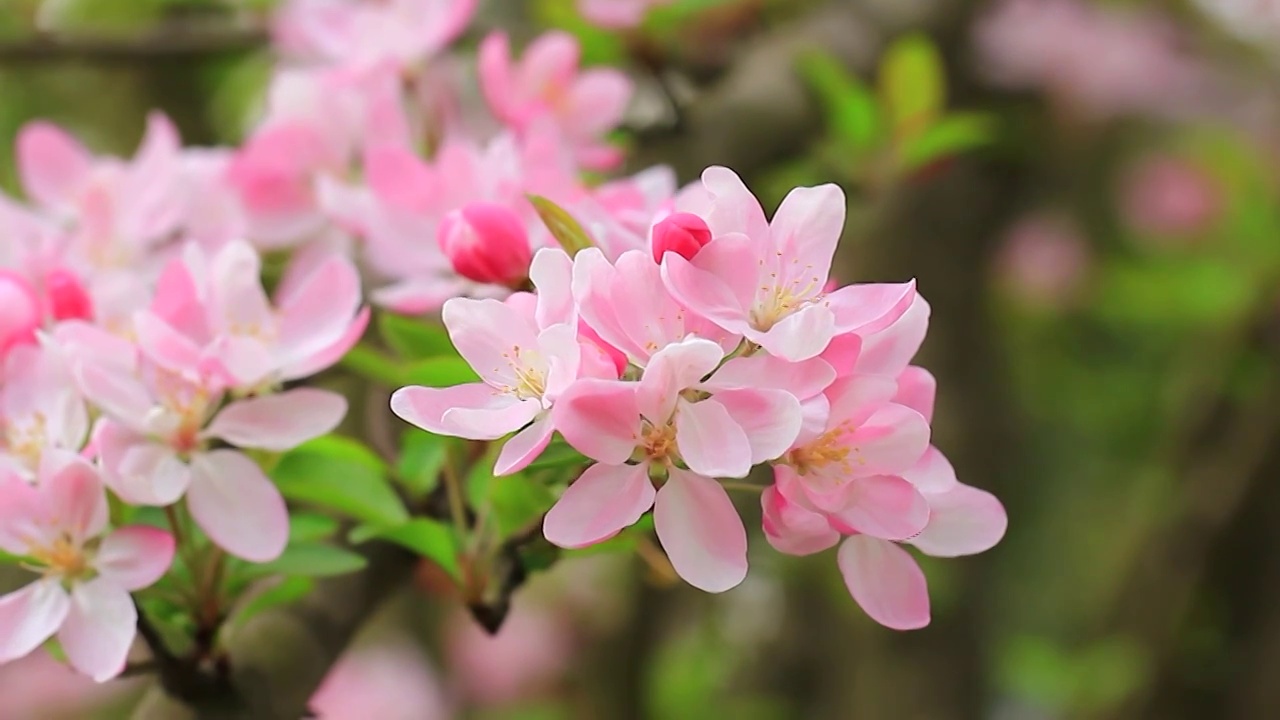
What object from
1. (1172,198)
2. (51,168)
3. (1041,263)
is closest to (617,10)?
(51,168)

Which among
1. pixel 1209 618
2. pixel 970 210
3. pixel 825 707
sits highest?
pixel 970 210

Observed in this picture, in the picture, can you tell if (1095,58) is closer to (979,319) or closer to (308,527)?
(979,319)

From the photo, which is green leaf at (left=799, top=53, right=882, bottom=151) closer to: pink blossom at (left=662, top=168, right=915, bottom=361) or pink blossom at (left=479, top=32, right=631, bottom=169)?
pink blossom at (left=479, top=32, right=631, bottom=169)

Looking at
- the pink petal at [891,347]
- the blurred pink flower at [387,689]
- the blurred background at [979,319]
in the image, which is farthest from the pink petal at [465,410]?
the blurred pink flower at [387,689]

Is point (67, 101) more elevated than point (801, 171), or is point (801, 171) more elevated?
point (801, 171)

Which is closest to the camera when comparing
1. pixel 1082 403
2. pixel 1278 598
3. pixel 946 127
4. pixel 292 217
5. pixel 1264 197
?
pixel 292 217

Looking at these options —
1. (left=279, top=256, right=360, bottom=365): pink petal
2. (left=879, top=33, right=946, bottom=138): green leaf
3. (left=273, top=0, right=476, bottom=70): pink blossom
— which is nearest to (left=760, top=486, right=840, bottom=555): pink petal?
(left=279, top=256, right=360, bottom=365): pink petal

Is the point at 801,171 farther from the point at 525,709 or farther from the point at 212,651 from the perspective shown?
the point at 525,709

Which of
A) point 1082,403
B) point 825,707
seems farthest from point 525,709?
point 1082,403
